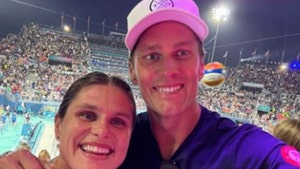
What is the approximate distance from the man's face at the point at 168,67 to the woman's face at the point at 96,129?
0.27 ft

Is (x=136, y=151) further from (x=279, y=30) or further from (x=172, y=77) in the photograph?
(x=279, y=30)

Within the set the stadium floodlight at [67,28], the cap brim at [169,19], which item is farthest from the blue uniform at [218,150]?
the stadium floodlight at [67,28]

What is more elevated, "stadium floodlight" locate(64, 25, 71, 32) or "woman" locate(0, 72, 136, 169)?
"stadium floodlight" locate(64, 25, 71, 32)

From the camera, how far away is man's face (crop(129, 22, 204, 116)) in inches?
34.4

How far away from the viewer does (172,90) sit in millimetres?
875

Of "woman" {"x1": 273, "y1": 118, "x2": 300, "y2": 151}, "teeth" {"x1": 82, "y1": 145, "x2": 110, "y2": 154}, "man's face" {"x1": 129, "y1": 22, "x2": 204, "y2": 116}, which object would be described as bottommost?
"woman" {"x1": 273, "y1": 118, "x2": 300, "y2": 151}

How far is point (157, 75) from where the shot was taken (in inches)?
34.8

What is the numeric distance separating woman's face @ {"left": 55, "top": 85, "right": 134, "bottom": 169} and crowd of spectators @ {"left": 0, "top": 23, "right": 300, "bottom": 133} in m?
10.2

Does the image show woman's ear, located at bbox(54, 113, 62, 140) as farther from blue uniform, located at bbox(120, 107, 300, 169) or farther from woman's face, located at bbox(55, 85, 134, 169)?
blue uniform, located at bbox(120, 107, 300, 169)

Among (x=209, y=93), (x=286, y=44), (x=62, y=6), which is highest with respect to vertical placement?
(x=62, y=6)

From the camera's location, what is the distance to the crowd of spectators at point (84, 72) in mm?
12746

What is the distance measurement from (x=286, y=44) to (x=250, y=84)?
381 centimetres

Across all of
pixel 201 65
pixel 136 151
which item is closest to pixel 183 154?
pixel 136 151

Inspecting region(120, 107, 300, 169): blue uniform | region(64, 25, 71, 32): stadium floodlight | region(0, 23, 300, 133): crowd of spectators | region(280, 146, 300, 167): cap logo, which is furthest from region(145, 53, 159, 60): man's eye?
region(64, 25, 71, 32): stadium floodlight
